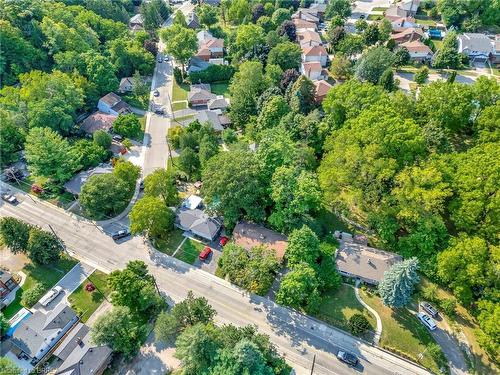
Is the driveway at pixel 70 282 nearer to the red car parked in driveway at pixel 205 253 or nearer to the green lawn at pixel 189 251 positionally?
the green lawn at pixel 189 251

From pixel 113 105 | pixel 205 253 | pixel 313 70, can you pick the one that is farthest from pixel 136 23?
pixel 205 253

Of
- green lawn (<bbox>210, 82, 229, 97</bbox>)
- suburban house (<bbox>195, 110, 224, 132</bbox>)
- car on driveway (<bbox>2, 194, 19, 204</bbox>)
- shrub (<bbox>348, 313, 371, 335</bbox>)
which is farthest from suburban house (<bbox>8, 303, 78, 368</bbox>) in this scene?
green lawn (<bbox>210, 82, 229, 97</bbox>)

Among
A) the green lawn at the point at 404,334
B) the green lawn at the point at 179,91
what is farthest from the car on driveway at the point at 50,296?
the green lawn at the point at 179,91

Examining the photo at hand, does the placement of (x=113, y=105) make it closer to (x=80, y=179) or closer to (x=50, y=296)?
(x=80, y=179)

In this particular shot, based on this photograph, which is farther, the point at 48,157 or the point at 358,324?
the point at 48,157

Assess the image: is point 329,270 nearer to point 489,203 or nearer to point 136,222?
point 489,203

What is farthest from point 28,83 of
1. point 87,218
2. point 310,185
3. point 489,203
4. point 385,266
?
point 489,203

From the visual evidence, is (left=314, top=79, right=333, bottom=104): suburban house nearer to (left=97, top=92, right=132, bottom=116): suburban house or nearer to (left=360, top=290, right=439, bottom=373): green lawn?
(left=97, top=92, right=132, bottom=116): suburban house
